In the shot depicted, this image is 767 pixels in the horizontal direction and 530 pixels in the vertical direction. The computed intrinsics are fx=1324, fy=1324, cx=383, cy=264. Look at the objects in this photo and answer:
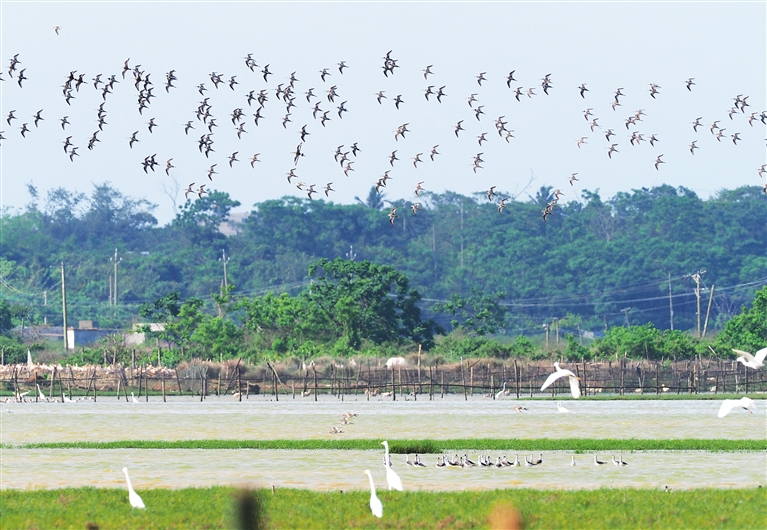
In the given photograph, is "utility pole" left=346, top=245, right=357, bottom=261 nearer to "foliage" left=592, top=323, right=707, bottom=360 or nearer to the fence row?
"foliage" left=592, top=323, right=707, bottom=360

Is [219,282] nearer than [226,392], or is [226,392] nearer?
[226,392]

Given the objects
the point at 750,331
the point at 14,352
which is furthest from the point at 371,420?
the point at 14,352

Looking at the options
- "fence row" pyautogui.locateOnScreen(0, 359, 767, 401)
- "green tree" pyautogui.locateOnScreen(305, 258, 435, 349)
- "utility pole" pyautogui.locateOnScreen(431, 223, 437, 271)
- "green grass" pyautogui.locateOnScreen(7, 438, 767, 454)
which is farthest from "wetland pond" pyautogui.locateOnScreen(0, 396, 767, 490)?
"utility pole" pyautogui.locateOnScreen(431, 223, 437, 271)

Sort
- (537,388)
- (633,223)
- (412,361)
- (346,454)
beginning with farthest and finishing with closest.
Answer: (633,223), (412,361), (537,388), (346,454)

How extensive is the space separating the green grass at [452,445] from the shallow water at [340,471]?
765 mm

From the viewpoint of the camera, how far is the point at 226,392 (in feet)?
187

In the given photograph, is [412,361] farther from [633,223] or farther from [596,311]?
[633,223]

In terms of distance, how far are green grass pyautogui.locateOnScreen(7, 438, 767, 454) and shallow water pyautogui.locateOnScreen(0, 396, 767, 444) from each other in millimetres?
1855

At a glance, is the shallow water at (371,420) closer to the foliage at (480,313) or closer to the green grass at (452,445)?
the green grass at (452,445)

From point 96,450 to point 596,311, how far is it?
222ft

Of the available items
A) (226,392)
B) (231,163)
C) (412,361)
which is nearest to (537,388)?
(412,361)

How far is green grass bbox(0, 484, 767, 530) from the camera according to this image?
1658 centimetres

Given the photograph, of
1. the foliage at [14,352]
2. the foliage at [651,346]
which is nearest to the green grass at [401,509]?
the foliage at [651,346]

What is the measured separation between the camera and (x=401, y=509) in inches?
692
